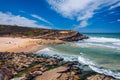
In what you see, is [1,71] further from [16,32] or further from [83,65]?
[16,32]

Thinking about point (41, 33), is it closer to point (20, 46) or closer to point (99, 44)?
point (99, 44)

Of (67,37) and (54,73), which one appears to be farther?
(67,37)

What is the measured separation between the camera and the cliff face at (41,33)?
6212 centimetres

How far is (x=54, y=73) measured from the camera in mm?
17656

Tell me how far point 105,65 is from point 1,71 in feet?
39.9

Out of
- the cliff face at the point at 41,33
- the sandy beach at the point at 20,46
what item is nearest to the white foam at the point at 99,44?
the cliff face at the point at 41,33

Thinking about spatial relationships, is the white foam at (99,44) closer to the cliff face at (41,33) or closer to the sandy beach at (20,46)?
the cliff face at (41,33)

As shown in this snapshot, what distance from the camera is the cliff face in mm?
62125

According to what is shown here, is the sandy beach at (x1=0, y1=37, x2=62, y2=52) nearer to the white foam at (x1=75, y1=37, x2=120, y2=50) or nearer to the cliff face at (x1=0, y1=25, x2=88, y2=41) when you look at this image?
the white foam at (x1=75, y1=37, x2=120, y2=50)

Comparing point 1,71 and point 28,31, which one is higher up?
point 28,31

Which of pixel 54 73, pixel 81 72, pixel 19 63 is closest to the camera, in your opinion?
pixel 54 73

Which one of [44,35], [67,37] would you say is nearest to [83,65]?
[67,37]

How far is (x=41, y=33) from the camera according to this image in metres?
67.2

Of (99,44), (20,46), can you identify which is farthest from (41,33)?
(20,46)
